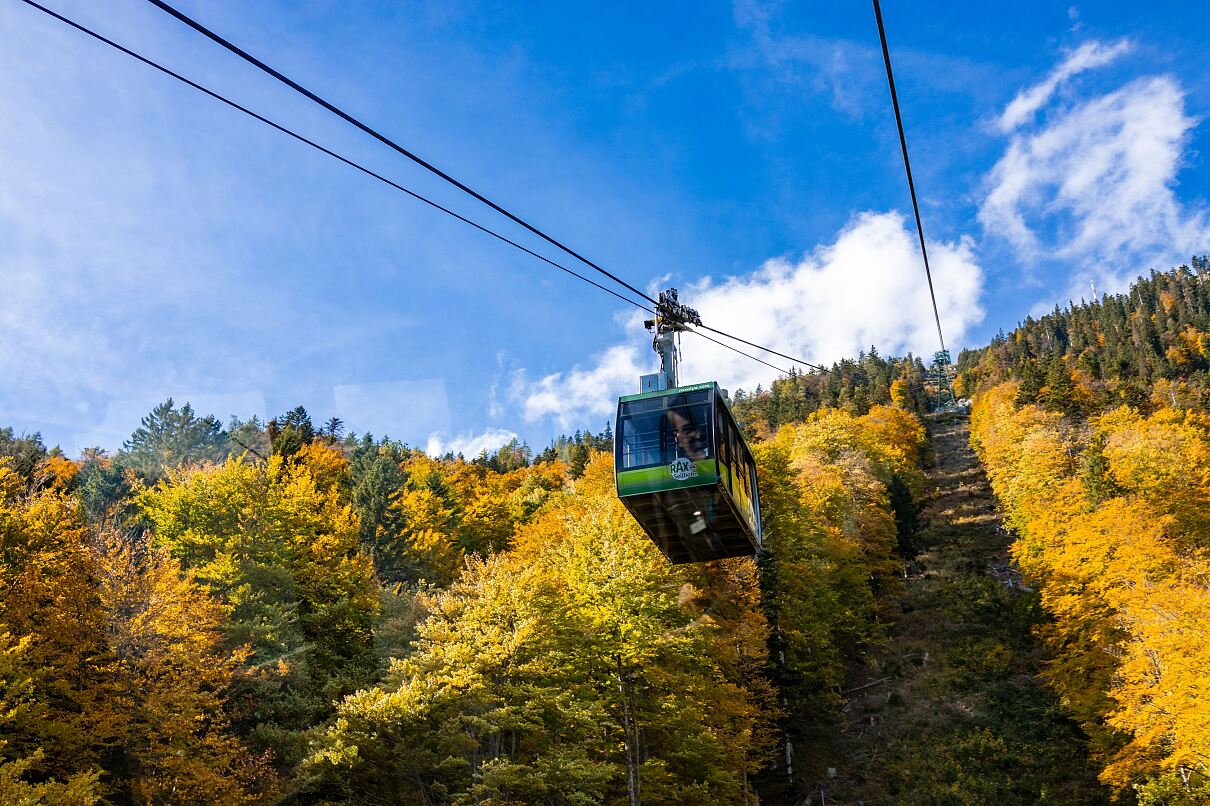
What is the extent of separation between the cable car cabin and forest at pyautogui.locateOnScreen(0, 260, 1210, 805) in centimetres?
827

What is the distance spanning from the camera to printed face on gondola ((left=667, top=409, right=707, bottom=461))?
1659 cm

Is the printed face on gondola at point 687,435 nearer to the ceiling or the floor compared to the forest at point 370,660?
nearer to the ceiling

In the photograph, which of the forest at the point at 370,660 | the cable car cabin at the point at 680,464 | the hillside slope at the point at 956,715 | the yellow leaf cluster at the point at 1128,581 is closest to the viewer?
the cable car cabin at the point at 680,464

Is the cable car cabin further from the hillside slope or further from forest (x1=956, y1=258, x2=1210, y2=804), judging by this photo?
the hillside slope

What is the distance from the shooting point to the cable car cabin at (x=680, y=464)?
16578 millimetres

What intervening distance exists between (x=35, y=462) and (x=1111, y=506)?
55.9m

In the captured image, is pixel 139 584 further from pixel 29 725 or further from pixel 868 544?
pixel 868 544

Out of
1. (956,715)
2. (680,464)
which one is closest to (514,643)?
(680,464)

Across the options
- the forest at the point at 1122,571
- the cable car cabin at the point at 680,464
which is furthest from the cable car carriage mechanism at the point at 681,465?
the forest at the point at 1122,571

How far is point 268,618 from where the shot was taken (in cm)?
2775

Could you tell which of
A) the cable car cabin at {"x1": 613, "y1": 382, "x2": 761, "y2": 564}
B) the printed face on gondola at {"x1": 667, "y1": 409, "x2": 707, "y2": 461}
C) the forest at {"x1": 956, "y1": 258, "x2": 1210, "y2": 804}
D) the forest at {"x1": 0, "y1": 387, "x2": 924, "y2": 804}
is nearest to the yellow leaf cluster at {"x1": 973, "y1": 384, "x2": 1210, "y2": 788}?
the forest at {"x1": 956, "y1": 258, "x2": 1210, "y2": 804}

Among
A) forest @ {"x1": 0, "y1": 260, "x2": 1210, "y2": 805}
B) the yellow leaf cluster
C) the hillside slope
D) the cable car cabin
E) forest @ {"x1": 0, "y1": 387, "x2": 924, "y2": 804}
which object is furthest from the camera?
the hillside slope

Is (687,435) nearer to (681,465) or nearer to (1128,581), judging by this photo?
(681,465)

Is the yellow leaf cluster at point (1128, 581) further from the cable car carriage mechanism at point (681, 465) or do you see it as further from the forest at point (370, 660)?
the cable car carriage mechanism at point (681, 465)
